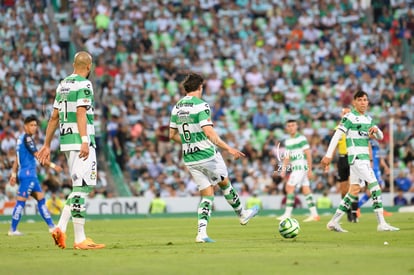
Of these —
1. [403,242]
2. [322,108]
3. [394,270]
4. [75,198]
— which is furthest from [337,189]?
[394,270]

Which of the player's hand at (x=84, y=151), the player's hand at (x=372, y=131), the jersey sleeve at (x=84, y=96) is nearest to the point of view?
the player's hand at (x=84, y=151)

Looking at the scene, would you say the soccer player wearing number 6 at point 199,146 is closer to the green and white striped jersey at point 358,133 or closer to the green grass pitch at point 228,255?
the green grass pitch at point 228,255

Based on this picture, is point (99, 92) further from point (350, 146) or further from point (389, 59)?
point (350, 146)

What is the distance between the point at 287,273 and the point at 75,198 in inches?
202

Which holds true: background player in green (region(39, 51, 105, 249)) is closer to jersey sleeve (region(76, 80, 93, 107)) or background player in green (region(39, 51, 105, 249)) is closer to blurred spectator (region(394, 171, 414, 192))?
jersey sleeve (region(76, 80, 93, 107))

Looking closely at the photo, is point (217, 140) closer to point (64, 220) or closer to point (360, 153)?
point (64, 220)

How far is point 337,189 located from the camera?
3800 cm

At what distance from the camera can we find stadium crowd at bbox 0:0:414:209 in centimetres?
3838

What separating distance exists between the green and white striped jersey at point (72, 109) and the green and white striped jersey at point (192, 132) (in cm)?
219

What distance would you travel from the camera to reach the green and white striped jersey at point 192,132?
57.2 ft

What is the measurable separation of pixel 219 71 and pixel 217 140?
85.7ft

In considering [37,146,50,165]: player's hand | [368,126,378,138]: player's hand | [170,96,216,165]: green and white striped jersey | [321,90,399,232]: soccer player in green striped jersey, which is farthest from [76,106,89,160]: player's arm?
[368,126,378,138]: player's hand

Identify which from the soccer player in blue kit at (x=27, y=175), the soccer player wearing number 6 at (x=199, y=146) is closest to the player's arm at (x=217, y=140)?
the soccer player wearing number 6 at (x=199, y=146)

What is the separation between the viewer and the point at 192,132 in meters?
17.6
